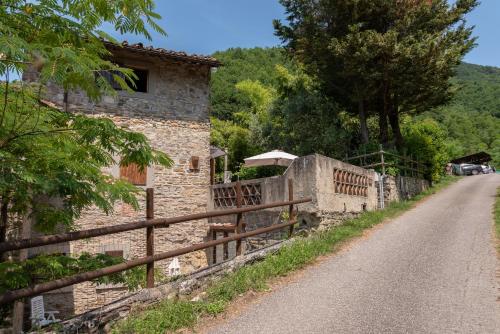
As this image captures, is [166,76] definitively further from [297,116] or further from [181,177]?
[297,116]

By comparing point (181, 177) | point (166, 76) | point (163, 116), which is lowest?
point (181, 177)

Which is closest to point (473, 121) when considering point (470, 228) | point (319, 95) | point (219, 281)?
point (319, 95)

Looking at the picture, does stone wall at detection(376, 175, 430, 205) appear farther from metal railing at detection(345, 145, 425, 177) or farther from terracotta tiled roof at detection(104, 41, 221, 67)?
terracotta tiled roof at detection(104, 41, 221, 67)

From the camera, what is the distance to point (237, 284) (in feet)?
20.0

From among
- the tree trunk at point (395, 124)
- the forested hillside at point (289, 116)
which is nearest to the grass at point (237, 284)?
the forested hillside at point (289, 116)

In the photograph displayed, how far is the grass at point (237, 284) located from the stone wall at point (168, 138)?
5.69m

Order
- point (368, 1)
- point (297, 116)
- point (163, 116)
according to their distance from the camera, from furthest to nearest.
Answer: point (297, 116) < point (368, 1) < point (163, 116)

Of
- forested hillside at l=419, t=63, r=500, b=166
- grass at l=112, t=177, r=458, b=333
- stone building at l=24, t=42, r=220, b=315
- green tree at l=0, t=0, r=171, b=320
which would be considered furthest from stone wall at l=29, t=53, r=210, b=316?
forested hillside at l=419, t=63, r=500, b=166

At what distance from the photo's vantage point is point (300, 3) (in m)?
18.3

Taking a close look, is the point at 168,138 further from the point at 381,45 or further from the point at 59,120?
the point at 59,120

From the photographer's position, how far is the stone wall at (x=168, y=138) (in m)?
12.7

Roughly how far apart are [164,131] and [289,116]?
9008 mm

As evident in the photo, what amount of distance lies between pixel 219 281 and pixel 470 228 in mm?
7699

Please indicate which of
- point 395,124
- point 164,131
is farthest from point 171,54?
point 395,124
